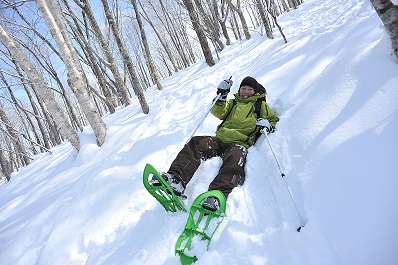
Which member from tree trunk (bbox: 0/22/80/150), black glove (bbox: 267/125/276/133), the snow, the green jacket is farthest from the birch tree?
black glove (bbox: 267/125/276/133)

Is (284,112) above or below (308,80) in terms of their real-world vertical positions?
below

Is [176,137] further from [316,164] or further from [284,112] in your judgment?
[316,164]

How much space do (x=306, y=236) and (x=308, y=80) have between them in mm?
2409

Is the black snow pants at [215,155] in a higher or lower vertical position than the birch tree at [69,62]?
lower

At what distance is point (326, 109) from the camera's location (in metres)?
2.81

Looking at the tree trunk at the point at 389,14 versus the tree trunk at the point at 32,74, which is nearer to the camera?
the tree trunk at the point at 389,14

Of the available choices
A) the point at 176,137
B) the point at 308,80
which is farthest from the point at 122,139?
the point at 308,80

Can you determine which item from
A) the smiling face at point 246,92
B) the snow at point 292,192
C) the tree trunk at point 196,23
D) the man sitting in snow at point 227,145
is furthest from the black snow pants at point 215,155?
the tree trunk at point 196,23

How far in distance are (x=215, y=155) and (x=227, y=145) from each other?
220mm

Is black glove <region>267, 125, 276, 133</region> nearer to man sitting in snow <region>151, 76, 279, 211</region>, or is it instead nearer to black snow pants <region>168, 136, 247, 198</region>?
man sitting in snow <region>151, 76, 279, 211</region>

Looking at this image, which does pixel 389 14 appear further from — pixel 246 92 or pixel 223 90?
pixel 223 90

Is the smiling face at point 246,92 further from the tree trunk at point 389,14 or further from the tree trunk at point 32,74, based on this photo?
the tree trunk at point 32,74

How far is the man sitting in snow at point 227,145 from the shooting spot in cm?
283

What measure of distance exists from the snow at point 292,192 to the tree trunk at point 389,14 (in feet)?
0.91
